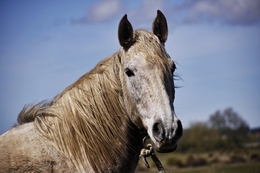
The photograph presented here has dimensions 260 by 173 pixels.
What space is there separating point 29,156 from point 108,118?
3.38 ft

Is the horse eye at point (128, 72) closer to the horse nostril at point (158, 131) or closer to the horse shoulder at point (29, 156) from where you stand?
the horse nostril at point (158, 131)

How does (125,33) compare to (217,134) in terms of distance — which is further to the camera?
(217,134)

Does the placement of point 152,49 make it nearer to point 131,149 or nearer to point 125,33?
point 125,33

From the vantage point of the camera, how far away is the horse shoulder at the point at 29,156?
4.38 meters

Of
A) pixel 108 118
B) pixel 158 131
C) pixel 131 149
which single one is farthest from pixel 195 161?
pixel 158 131

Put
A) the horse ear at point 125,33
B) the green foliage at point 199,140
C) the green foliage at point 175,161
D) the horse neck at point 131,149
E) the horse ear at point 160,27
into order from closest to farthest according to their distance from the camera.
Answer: the horse neck at point 131,149
the horse ear at point 125,33
the horse ear at point 160,27
the green foliage at point 175,161
the green foliage at point 199,140

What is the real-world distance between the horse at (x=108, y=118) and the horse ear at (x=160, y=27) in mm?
13

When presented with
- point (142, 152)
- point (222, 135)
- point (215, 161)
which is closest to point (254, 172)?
point (215, 161)

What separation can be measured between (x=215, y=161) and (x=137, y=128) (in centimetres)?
4368

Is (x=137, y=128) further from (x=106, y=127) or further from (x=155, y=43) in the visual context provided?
(x=155, y=43)

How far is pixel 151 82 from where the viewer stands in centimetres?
455

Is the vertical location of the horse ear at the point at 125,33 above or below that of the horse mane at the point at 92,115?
above

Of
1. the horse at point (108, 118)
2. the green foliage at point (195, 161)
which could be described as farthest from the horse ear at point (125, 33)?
the green foliage at point (195, 161)

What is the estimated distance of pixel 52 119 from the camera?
4.80m
